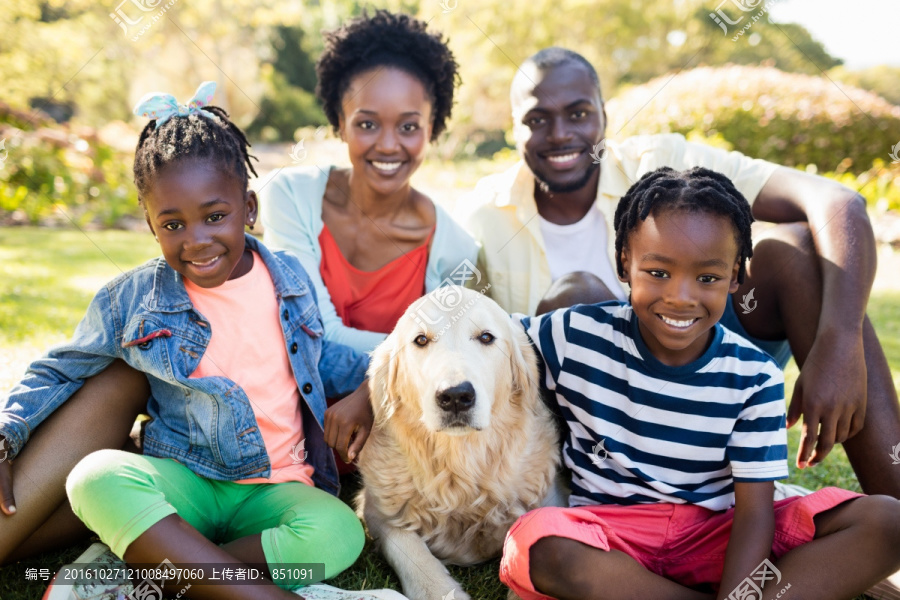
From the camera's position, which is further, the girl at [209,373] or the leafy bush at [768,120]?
the leafy bush at [768,120]

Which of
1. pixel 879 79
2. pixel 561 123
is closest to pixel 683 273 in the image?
pixel 561 123

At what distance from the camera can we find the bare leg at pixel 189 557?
2.04 meters

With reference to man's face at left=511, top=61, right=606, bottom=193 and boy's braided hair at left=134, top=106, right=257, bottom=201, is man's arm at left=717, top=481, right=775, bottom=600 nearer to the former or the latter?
man's face at left=511, top=61, right=606, bottom=193

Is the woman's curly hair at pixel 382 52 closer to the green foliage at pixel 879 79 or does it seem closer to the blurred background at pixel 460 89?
the blurred background at pixel 460 89

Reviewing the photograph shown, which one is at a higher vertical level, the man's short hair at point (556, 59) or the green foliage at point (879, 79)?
the green foliage at point (879, 79)

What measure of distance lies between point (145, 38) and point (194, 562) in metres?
17.6

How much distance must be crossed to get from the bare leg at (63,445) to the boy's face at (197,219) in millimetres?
493

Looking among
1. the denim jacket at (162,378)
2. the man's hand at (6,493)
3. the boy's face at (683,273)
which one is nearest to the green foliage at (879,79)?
the boy's face at (683,273)

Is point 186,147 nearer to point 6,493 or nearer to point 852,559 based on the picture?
point 6,493

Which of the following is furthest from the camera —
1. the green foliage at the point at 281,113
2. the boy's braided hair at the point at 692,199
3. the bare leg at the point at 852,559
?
the green foliage at the point at 281,113

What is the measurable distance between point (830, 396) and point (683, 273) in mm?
768

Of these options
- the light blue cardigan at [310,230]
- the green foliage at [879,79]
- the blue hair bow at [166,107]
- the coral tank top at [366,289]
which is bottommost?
the coral tank top at [366,289]

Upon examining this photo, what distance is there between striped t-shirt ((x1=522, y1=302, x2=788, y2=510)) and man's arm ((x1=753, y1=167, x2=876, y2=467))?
278 mm

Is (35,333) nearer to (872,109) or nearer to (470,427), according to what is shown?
(470,427)
